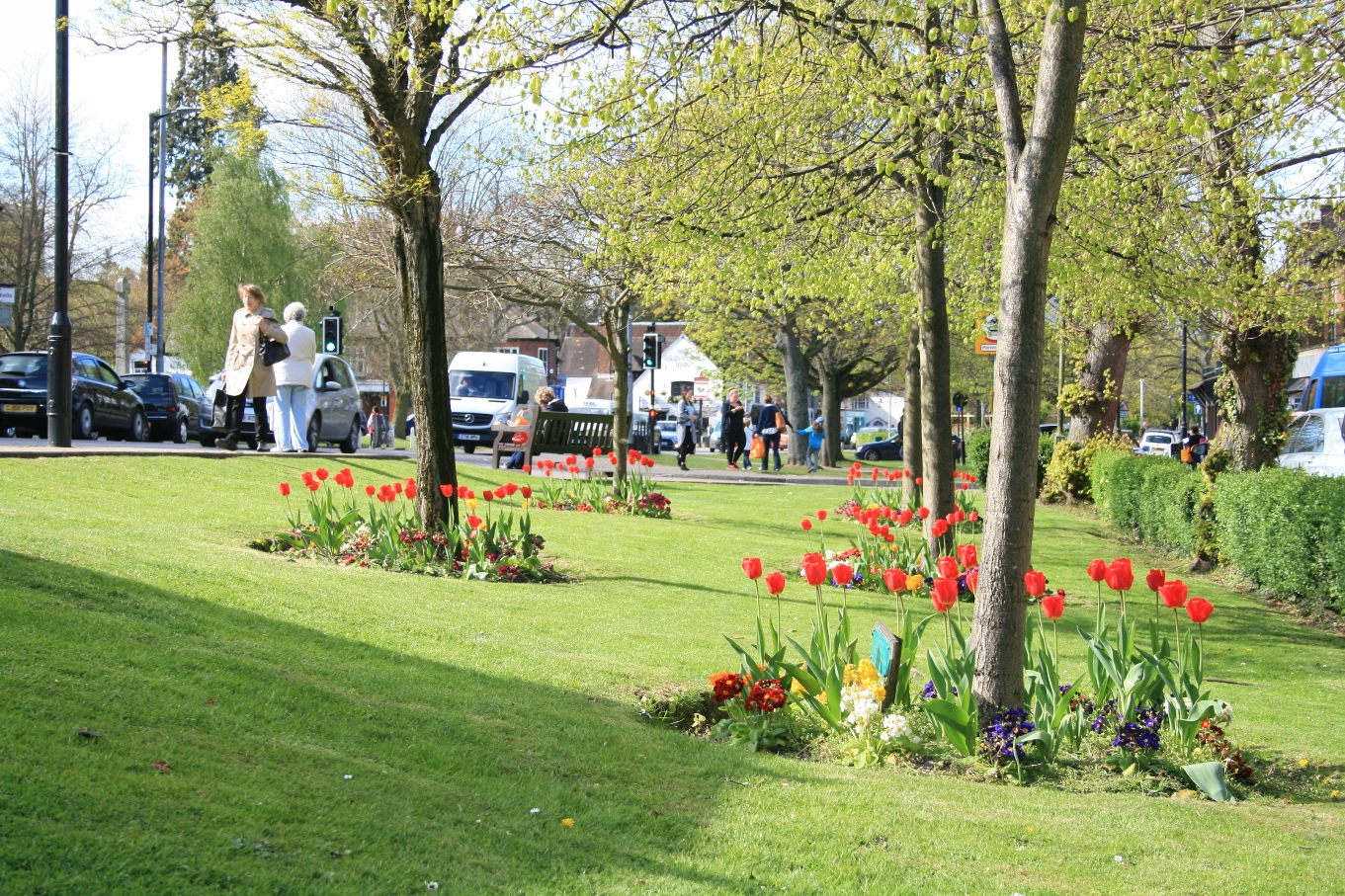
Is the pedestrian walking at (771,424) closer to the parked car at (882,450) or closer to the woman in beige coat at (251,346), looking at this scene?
the woman in beige coat at (251,346)

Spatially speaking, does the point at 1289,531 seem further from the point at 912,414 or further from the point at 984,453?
the point at 984,453

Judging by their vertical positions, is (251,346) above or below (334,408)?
above

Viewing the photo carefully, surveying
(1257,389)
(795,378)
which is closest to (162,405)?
(795,378)

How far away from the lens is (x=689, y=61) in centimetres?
883

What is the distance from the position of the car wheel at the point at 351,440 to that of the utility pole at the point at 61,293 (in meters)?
7.40

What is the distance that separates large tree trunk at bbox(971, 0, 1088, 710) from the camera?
5.88 meters

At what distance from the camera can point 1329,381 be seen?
94.5 feet

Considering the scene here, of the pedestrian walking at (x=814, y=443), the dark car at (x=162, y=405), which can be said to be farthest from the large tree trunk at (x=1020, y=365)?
the pedestrian walking at (x=814, y=443)

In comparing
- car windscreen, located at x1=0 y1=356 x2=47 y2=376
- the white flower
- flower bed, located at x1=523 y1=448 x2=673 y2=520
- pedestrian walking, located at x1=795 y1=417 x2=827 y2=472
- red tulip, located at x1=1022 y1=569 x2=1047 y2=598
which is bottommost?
the white flower

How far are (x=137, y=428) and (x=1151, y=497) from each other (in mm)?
19226

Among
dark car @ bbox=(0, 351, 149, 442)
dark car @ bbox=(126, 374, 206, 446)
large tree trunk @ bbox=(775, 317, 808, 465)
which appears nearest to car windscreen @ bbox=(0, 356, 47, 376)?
dark car @ bbox=(0, 351, 149, 442)

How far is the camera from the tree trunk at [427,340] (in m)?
10.2

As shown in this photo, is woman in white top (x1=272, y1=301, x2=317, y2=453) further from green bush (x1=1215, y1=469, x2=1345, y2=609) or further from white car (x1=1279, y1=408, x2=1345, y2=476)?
white car (x1=1279, y1=408, x2=1345, y2=476)

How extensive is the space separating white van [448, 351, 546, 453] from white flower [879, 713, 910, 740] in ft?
93.1
